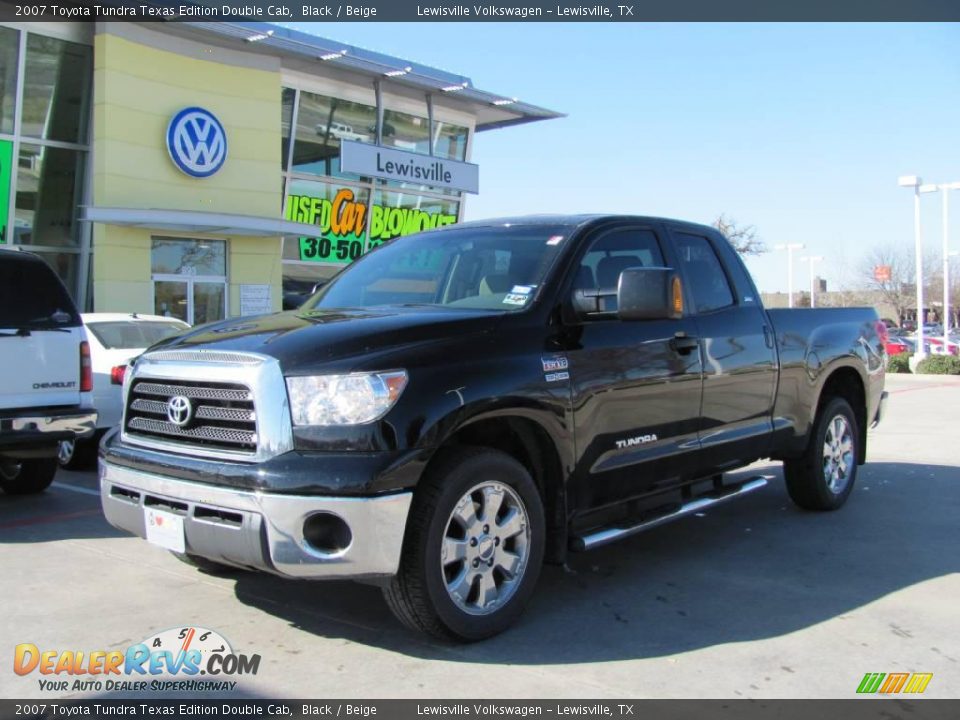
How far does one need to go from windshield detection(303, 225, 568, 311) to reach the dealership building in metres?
14.0

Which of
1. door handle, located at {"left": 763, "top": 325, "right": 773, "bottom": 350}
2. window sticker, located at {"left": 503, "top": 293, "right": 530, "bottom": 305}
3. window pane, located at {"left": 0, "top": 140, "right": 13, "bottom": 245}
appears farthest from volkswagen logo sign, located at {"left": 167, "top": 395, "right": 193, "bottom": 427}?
window pane, located at {"left": 0, "top": 140, "right": 13, "bottom": 245}

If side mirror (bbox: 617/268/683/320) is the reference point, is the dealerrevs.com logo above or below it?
below

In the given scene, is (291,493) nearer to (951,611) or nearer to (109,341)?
(951,611)

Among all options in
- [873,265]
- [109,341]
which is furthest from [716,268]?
[873,265]

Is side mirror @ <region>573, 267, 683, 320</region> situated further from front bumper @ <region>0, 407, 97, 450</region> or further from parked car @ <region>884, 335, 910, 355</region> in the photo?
parked car @ <region>884, 335, 910, 355</region>

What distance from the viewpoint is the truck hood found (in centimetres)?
394

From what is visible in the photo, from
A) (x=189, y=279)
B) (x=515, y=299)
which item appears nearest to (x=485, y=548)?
(x=515, y=299)

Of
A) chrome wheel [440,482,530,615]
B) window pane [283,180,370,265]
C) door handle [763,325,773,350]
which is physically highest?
window pane [283,180,370,265]

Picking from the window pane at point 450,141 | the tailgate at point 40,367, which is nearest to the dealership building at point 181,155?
the window pane at point 450,141

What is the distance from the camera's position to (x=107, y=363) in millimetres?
9250

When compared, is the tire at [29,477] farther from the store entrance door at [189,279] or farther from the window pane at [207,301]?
the window pane at [207,301]

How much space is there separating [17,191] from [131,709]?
17759 millimetres

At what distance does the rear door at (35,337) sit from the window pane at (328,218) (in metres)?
15.9

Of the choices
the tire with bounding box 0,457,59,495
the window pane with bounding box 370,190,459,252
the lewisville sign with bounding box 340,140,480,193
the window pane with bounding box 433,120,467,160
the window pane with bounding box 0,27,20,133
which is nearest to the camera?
the tire with bounding box 0,457,59,495
